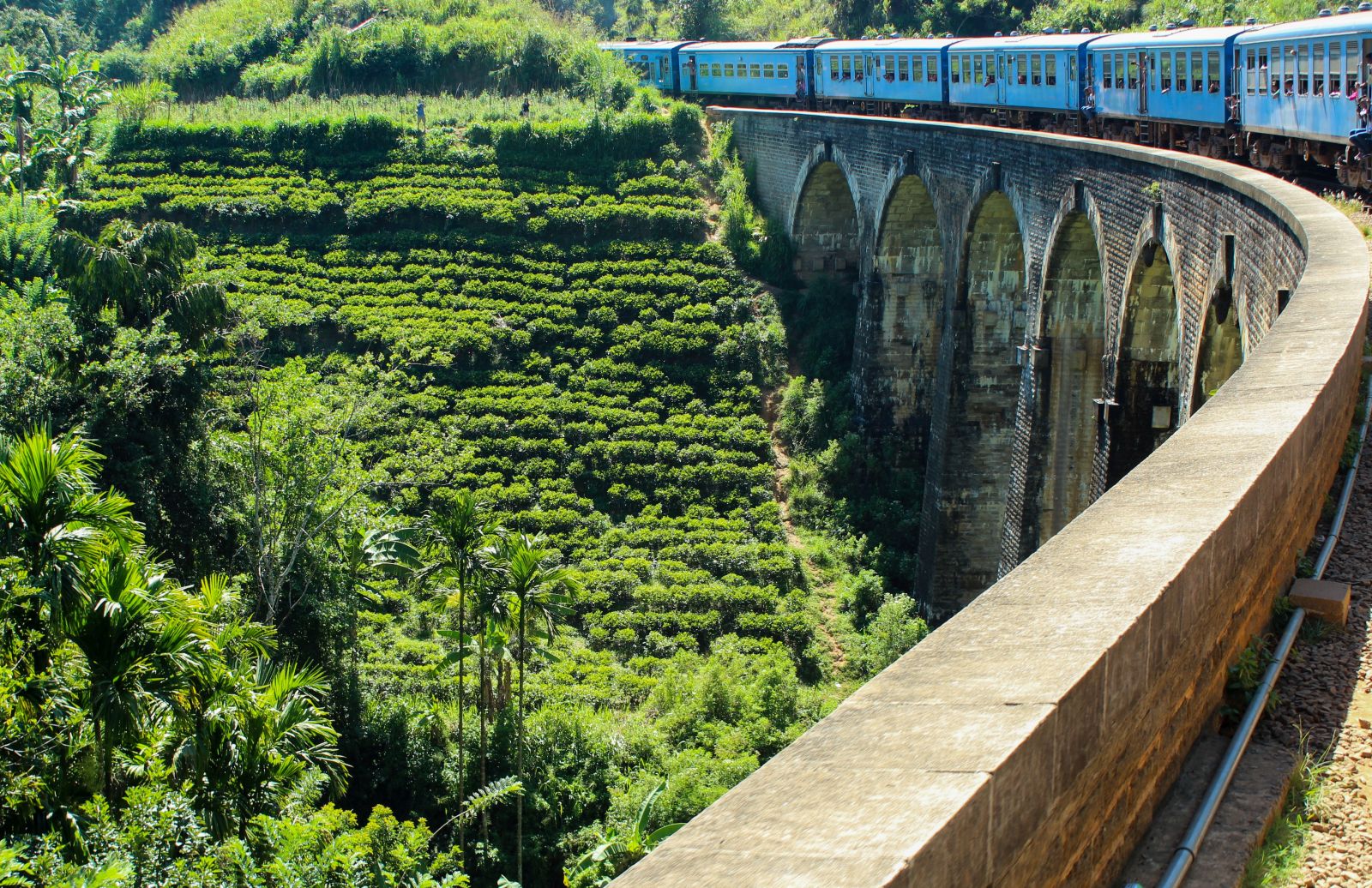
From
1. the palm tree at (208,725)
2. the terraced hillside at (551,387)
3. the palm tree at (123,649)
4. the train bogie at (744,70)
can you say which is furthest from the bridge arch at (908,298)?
the palm tree at (123,649)

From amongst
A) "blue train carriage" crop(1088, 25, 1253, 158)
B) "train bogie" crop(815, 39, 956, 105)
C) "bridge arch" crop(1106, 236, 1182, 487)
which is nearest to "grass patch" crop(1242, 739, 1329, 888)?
"bridge arch" crop(1106, 236, 1182, 487)

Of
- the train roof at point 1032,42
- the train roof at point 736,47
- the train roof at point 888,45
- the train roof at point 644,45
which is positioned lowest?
the train roof at point 1032,42

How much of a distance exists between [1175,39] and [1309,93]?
454cm

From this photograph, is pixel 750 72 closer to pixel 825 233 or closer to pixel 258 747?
pixel 825 233

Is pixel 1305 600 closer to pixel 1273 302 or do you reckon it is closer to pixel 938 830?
pixel 938 830

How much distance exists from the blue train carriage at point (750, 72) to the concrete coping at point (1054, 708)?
32.9 m

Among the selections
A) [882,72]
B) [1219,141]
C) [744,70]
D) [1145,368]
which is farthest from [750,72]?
[1145,368]

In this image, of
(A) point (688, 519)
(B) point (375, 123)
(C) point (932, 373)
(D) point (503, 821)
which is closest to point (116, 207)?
(B) point (375, 123)

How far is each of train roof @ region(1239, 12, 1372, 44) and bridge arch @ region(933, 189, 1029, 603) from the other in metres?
4.79

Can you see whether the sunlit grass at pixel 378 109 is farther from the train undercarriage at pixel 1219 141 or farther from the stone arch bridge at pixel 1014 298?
the train undercarriage at pixel 1219 141

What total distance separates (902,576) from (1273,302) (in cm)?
1518

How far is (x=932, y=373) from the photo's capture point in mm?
27938

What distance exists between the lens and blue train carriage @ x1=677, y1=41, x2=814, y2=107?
37156 millimetres

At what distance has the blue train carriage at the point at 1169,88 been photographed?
1925 centimetres
